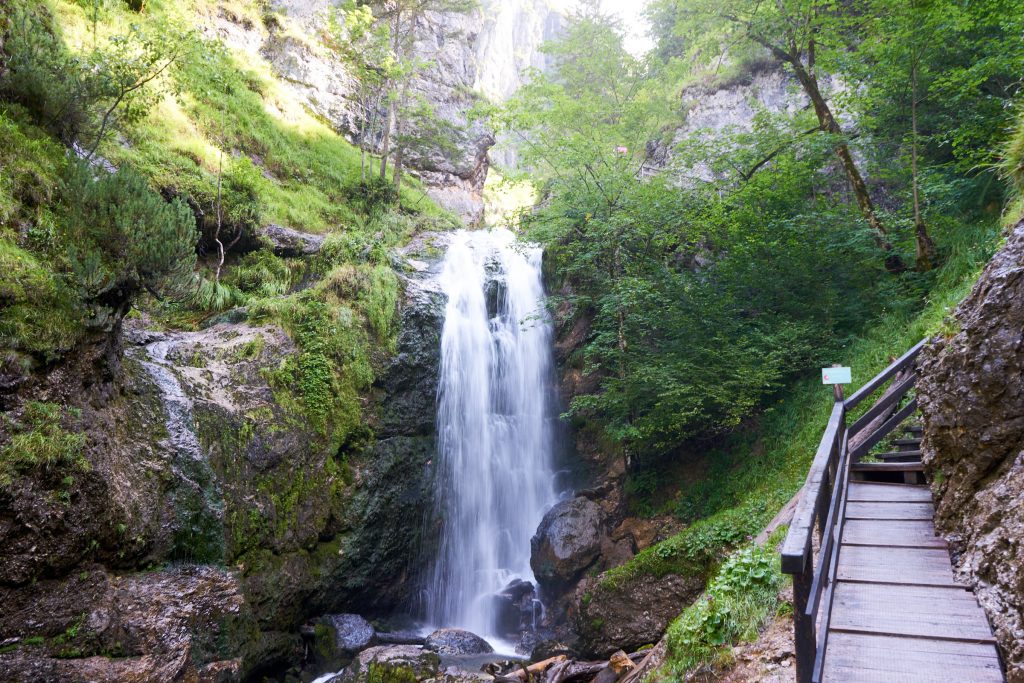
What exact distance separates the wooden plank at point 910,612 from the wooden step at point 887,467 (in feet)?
7.38

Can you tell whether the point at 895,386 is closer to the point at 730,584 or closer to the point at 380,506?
the point at 730,584

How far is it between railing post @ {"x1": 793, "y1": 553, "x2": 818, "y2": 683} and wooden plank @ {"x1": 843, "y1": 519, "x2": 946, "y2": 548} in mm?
2522

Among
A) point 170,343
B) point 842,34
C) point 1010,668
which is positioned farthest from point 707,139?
point 1010,668

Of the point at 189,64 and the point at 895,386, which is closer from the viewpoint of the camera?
the point at 895,386

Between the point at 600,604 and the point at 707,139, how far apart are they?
1536cm

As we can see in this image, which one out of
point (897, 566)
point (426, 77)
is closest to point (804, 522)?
point (897, 566)

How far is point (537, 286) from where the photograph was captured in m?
15.3

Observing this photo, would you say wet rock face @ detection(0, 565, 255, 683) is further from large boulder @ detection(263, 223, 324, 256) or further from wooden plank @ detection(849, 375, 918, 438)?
wooden plank @ detection(849, 375, 918, 438)

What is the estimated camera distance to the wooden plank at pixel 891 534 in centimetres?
444

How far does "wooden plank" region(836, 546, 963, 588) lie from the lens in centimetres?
395

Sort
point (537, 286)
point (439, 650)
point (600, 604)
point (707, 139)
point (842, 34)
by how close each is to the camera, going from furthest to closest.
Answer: point (707, 139), point (537, 286), point (842, 34), point (439, 650), point (600, 604)

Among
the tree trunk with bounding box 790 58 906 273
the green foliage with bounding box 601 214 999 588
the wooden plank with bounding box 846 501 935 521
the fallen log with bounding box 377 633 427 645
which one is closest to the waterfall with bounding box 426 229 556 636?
the fallen log with bounding box 377 633 427 645

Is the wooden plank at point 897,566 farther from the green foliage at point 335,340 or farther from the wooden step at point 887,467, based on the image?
the green foliage at point 335,340

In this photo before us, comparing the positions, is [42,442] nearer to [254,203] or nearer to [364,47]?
[254,203]
